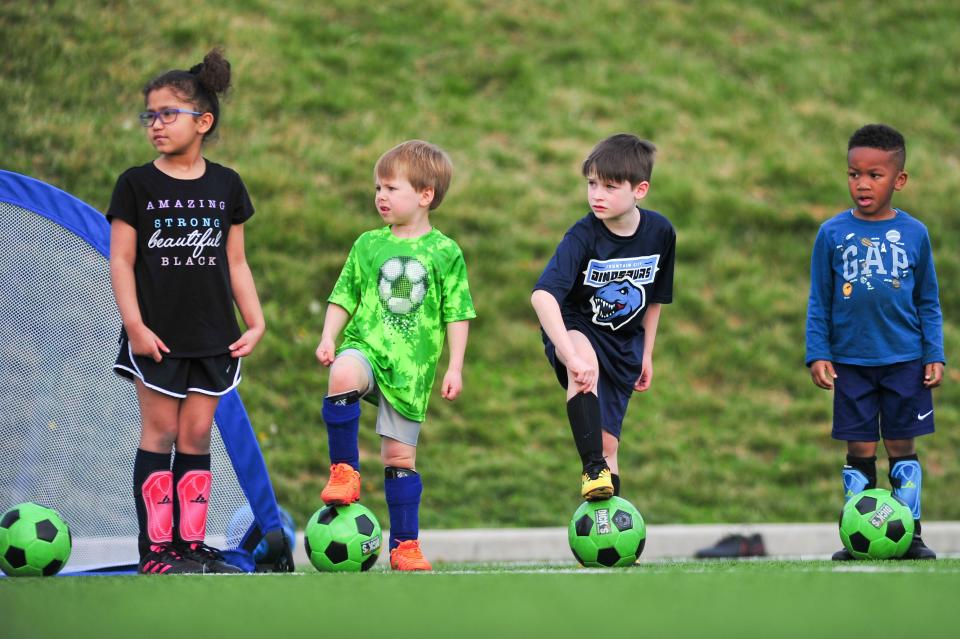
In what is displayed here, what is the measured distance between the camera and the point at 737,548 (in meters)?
7.88

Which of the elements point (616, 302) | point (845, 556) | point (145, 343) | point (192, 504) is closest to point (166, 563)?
point (192, 504)

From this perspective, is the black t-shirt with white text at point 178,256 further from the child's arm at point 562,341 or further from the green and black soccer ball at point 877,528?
the green and black soccer ball at point 877,528

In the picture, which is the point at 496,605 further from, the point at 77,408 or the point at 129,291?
the point at 77,408

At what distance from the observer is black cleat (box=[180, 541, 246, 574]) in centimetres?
520

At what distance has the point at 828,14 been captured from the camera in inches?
553

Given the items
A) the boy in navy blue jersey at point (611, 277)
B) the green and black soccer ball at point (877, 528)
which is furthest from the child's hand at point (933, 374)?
the boy in navy blue jersey at point (611, 277)

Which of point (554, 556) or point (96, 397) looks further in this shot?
point (554, 556)

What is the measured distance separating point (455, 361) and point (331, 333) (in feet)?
1.90

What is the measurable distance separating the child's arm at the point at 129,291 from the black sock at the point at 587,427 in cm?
180

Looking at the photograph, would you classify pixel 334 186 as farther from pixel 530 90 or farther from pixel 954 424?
pixel 954 424

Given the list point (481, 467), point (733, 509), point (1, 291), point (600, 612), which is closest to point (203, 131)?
point (1, 291)

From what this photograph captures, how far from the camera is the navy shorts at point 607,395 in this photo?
19.5 feet

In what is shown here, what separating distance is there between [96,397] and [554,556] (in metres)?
3.27

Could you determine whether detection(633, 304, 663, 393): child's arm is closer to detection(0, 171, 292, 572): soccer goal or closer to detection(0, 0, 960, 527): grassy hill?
detection(0, 171, 292, 572): soccer goal
